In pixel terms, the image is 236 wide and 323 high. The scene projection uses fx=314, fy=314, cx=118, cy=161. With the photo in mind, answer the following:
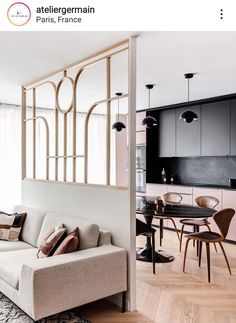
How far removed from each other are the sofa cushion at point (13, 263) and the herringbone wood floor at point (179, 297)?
697 millimetres

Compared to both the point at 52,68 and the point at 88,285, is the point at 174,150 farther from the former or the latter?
the point at 88,285

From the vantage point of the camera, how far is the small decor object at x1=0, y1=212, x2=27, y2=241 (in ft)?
12.6

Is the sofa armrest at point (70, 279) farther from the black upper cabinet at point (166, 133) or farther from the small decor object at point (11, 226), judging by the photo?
the black upper cabinet at point (166, 133)

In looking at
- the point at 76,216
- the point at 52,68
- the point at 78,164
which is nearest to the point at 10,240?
the point at 76,216

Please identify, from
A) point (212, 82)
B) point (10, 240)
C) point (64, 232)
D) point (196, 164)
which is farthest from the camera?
point (196, 164)

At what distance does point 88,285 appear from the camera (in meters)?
2.59

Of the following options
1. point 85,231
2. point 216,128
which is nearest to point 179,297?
point 85,231

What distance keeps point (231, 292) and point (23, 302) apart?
2.06m

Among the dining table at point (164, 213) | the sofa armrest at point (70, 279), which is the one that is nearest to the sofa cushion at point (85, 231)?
the sofa armrest at point (70, 279)

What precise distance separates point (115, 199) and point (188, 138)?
3.53m

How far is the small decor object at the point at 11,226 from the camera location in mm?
3844
